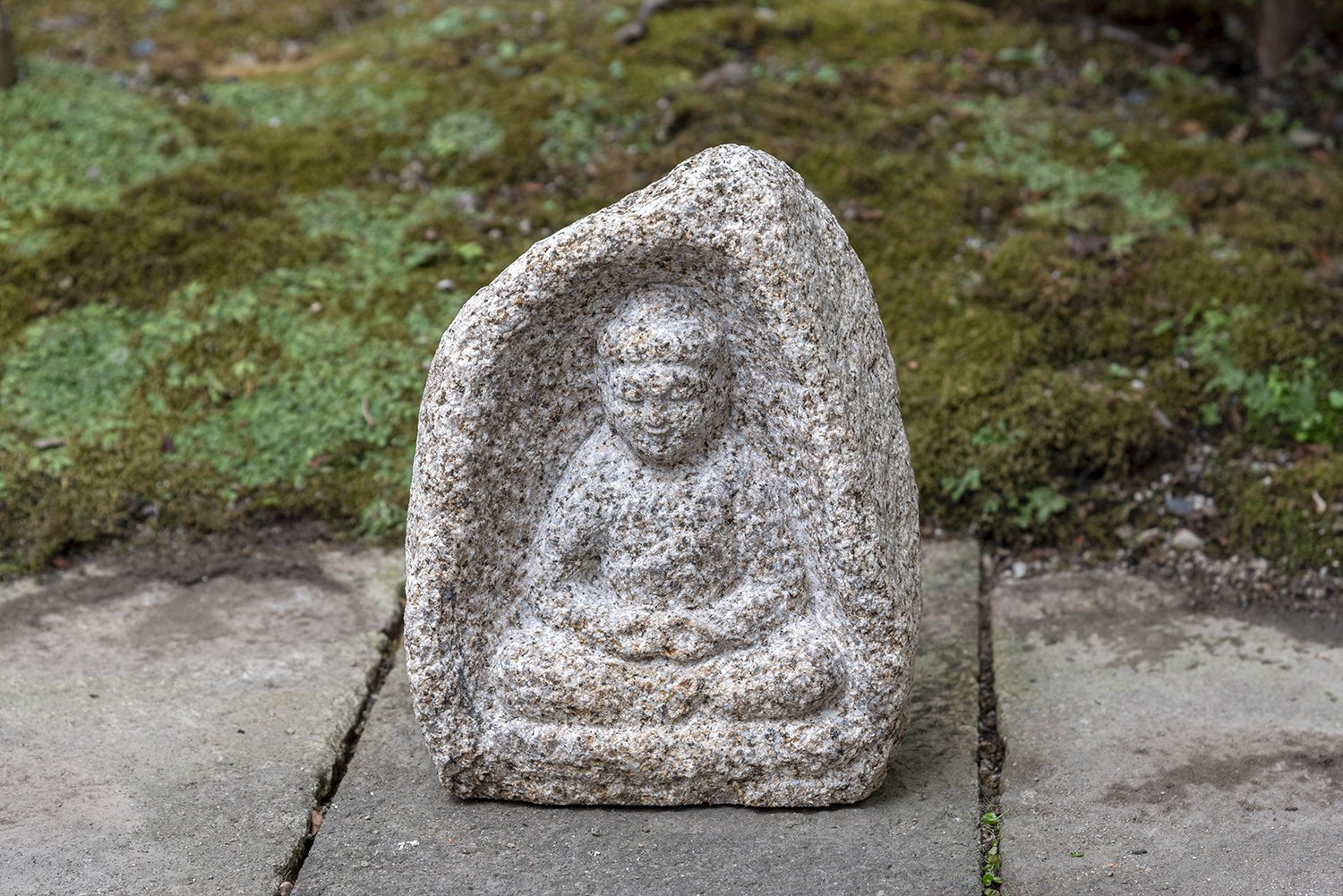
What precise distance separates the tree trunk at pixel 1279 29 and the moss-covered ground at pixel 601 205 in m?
0.33

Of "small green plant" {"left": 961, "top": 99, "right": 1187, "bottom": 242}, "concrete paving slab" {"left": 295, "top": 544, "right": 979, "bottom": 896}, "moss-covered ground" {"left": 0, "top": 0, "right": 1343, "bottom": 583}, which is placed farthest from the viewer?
"small green plant" {"left": 961, "top": 99, "right": 1187, "bottom": 242}

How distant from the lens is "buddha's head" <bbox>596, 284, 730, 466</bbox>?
327 centimetres

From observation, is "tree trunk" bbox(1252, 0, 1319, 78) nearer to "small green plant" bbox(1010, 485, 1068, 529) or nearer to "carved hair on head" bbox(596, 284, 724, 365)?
"small green plant" bbox(1010, 485, 1068, 529)

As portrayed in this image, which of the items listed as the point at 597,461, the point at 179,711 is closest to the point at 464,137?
the point at 179,711

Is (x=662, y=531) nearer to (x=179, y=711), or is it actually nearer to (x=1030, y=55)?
(x=179, y=711)

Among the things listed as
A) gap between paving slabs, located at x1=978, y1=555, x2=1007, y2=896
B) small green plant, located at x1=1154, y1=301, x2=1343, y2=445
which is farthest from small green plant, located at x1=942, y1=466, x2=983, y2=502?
small green plant, located at x1=1154, y1=301, x2=1343, y2=445

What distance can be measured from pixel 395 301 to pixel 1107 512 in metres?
2.76

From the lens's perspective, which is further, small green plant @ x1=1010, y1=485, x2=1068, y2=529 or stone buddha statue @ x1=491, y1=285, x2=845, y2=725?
small green plant @ x1=1010, y1=485, x2=1068, y2=529

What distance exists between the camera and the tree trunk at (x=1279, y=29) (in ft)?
22.2

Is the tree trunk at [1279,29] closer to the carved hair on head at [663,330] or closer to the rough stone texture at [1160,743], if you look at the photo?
the rough stone texture at [1160,743]

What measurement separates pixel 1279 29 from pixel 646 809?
5172 mm

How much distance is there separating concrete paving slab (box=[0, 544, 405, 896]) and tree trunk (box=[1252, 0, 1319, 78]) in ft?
15.5

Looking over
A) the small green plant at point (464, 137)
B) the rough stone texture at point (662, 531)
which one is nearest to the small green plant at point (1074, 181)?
the small green plant at point (464, 137)

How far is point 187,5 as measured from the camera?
7.74 meters
